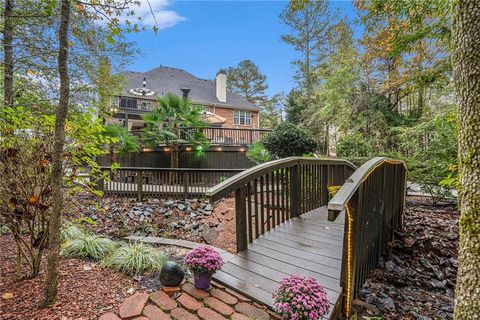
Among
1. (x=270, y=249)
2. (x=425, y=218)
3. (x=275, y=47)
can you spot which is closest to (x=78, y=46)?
(x=270, y=249)

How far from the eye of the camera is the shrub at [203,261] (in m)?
2.32

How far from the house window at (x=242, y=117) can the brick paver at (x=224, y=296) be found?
20618 mm

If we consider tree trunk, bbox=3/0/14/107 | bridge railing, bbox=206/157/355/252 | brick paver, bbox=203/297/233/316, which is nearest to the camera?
brick paver, bbox=203/297/233/316

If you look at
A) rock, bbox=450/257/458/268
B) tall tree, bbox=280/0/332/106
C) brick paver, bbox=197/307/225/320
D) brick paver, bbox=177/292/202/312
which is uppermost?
tall tree, bbox=280/0/332/106

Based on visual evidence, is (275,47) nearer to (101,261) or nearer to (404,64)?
(404,64)

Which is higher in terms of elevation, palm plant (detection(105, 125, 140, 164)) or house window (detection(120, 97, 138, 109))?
house window (detection(120, 97, 138, 109))

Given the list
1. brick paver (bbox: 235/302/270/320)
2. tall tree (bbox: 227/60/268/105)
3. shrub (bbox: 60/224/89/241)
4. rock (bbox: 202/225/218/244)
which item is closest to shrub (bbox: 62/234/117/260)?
shrub (bbox: 60/224/89/241)

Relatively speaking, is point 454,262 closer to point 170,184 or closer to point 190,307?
point 190,307

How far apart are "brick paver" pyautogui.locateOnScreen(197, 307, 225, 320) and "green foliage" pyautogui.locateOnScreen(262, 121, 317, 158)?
6.38 meters

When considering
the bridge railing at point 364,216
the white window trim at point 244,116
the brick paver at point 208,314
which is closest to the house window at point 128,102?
the white window trim at point 244,116

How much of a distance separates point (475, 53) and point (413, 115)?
1122 cm

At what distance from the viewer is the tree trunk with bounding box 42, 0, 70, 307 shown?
2096 mm

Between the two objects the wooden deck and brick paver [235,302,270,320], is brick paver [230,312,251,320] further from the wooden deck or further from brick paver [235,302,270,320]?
the wooden deck

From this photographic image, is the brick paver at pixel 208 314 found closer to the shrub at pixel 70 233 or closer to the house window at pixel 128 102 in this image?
the shrub at pixel 70 233
